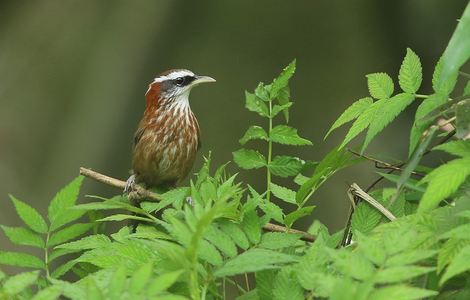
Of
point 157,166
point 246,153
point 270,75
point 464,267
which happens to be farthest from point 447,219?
point 270,75

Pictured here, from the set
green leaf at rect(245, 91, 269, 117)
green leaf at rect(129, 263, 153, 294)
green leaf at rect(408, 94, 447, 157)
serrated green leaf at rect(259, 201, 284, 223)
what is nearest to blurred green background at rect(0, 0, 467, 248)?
green leaf at rect(245, 91, 269, 117)

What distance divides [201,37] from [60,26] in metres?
1.19

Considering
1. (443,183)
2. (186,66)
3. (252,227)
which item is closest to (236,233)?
(252,227)

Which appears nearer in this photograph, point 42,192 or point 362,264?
point 362,264

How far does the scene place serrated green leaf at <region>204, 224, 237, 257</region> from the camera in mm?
1464

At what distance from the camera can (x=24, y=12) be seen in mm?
6965

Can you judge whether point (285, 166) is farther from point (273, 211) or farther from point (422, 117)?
point (422, 117)

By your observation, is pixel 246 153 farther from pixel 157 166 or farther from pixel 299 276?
pixel 157 166

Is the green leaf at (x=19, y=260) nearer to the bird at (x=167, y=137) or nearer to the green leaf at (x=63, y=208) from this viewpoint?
the green leaf at (x=63, y=208)

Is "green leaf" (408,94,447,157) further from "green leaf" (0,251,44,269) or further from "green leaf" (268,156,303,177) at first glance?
"green leaf" (0,251,44,269)

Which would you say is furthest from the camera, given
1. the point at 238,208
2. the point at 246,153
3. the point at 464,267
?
the point at 246,153

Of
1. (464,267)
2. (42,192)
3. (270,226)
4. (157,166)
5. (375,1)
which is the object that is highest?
(375,1)

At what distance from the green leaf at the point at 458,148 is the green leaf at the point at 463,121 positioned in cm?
3

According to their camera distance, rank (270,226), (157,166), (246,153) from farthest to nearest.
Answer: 1. (157,166)
2. (246,153)
3. (270,226)
